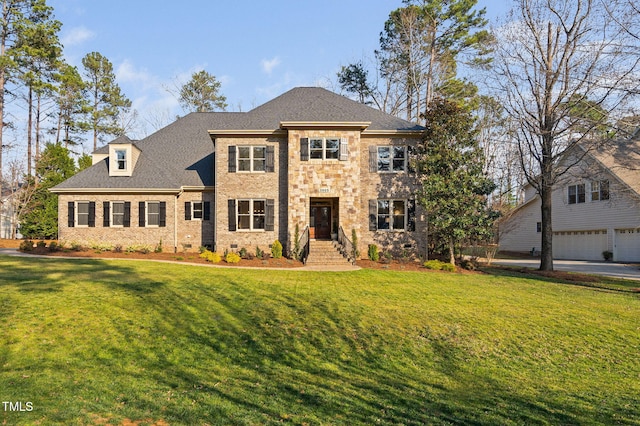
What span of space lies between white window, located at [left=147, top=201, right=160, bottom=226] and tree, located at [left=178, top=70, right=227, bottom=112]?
919 inches

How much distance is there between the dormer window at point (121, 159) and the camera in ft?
70.7

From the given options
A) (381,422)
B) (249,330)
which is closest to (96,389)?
(249,330)

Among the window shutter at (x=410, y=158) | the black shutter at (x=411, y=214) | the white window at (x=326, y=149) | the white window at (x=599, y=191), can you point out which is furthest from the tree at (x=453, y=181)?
the white window at (x=599, y=191)

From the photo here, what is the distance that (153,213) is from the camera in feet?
68.7

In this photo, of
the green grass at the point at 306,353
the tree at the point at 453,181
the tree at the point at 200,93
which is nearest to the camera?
the green grass at the point at 306,353

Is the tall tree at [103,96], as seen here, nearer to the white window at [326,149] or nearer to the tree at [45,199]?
the tree at [45,199]

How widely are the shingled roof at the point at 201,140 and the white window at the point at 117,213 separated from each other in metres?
0.94

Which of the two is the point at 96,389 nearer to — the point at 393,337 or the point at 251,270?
the point at 393,337

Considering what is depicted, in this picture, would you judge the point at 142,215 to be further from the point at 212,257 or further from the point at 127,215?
the point at 212,257

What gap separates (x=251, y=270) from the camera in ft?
51.2

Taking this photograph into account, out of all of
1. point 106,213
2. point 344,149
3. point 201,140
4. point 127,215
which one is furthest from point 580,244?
point 106,213

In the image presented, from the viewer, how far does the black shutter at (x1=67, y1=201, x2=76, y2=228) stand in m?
20.8

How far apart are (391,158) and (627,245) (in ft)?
60.0

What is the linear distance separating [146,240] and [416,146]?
15.2 meters
